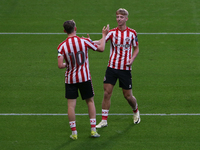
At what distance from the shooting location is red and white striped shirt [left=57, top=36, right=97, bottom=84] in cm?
642

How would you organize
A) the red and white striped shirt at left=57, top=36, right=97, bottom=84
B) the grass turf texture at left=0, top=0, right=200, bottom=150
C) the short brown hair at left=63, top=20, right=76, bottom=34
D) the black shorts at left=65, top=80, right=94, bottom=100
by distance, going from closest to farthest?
the short brown hair at left=63, top=20, right=76, bottom=34
the red and white striped shirt at left=57, top=36, right=97, bottom=84
the black shorts at left=65, top=80, right=94, bottom=100
the grass turf texture at left=0, top=0, right=200, bottom=150

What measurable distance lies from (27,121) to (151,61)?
4085mm

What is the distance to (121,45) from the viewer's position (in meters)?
7.05

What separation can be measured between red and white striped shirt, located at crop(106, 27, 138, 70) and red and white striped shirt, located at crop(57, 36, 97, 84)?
632 millimetres

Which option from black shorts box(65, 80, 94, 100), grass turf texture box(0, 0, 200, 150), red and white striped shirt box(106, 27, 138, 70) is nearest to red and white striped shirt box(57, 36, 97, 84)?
black shorts box(65, 80, 94, 100)

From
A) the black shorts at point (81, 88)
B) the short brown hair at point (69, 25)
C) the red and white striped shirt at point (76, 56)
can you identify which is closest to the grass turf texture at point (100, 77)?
the black shorts at point (81, 88)

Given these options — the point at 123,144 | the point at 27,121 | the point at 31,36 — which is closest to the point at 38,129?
the point at 27,121

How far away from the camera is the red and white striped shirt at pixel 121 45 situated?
23.0 ft

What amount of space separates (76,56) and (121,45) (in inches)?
39.1

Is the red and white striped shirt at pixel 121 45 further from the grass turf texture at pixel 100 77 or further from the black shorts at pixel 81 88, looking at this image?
the grass turf texture at pixel 100 77

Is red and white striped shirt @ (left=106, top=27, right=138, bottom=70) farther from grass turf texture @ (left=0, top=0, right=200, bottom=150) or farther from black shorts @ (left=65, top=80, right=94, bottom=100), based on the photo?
grass turf texture @ (left=0, top=0, right=200, bottom=150)

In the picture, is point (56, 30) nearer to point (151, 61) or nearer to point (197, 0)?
point (151, 61)

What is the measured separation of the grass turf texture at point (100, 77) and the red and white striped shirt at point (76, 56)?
1.09 meters

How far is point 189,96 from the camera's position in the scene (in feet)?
27.5
